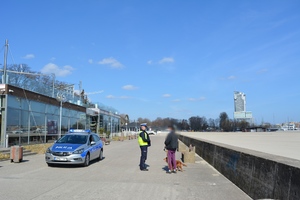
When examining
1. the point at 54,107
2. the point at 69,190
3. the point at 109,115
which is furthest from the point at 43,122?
the point at 109,115

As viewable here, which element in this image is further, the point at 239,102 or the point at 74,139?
the point at 239,102

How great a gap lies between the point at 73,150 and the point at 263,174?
8986 millimetres

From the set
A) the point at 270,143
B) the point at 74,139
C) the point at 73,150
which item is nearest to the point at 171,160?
the point at 73,150

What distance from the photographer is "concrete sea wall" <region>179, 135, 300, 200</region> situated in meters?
5.91

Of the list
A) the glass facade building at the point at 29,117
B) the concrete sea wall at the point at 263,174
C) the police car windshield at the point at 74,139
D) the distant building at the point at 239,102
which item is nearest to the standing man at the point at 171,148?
the concrete sea wall at the point at 263,174

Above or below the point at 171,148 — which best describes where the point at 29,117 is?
above

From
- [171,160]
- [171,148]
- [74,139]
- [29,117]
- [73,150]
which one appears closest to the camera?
[171,148]

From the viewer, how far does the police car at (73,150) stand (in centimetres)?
1383

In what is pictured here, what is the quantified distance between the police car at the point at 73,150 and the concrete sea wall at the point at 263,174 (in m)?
6.35

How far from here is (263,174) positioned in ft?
24.4

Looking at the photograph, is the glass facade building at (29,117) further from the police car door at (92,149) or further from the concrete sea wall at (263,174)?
the concrete sea wall at (263,174)

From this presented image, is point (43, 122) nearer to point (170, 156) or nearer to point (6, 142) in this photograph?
point (6, 142)

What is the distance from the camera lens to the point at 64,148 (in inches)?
555

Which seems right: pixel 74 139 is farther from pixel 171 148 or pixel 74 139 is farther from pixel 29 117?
pixel 29 117
